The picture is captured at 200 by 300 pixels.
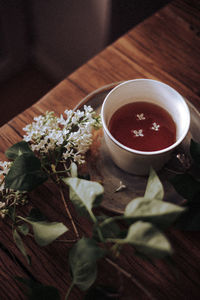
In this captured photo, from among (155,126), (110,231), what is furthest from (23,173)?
(155,126)

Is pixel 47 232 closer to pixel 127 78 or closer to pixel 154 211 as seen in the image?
pixel 154 211

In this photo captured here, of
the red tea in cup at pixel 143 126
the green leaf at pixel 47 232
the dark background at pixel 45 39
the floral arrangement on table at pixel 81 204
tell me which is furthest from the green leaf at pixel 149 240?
the dark background at pixel 45 39

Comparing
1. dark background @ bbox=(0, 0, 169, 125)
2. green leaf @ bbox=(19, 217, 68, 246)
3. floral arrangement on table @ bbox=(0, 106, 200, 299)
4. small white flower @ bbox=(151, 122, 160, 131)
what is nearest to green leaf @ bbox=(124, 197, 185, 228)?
floral arrangement on table @ bbox=(0, 106, 200, 299)

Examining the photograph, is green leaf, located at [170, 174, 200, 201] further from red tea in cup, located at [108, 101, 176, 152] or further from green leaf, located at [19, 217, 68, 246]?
Result: green leaf, located at [19, 217, 68, 246]

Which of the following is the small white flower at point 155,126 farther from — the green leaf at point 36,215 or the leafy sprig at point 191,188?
the green leaf at point 36,215

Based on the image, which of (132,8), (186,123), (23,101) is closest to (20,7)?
(23,101)

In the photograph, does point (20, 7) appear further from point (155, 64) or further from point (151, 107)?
point (151, 107)
